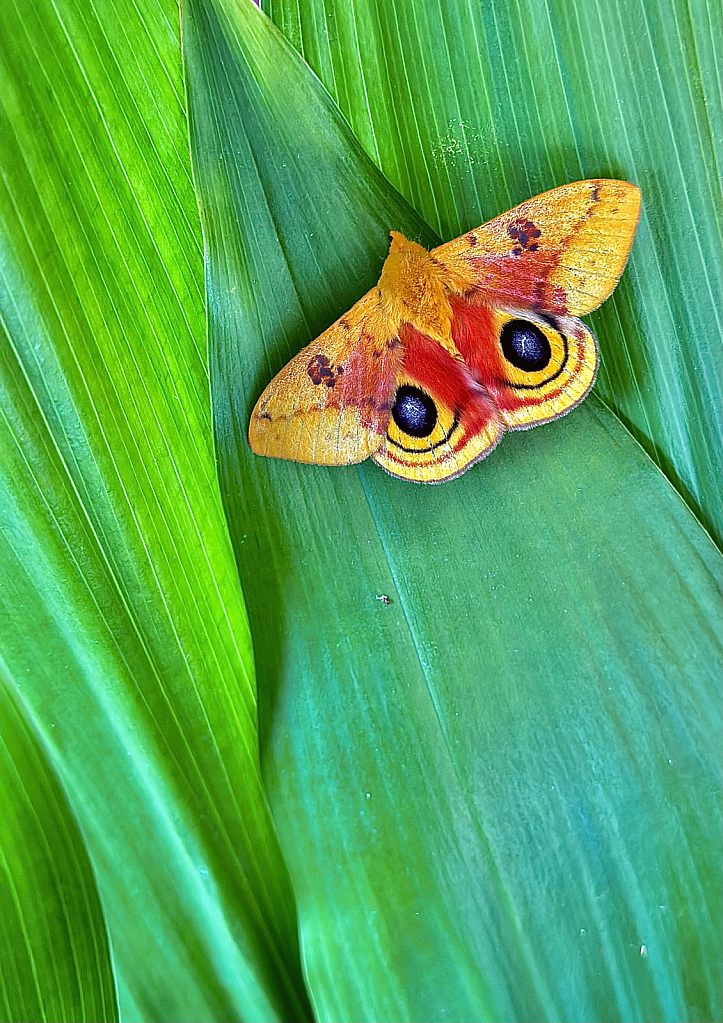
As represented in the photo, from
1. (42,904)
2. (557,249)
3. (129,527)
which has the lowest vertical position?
(42,904)

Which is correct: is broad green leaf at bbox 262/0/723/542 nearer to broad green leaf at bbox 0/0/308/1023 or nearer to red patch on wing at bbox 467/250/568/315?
red patch on wing at bbox 467/250/568/315

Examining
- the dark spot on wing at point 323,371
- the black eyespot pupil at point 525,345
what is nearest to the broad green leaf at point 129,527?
the dark spot on wing at point 323,371

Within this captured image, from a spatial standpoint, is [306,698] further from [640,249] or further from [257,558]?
[640,249]

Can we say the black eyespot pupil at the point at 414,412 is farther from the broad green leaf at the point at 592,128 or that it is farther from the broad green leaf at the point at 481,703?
the broad green leaf at the point at 592,128

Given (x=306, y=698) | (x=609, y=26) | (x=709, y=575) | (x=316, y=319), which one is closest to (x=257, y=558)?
(x=306, y=698)

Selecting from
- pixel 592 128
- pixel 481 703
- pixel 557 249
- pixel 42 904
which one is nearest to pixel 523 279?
pixel 557 249

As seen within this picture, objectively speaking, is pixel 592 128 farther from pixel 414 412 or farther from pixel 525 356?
pixel 414 412
